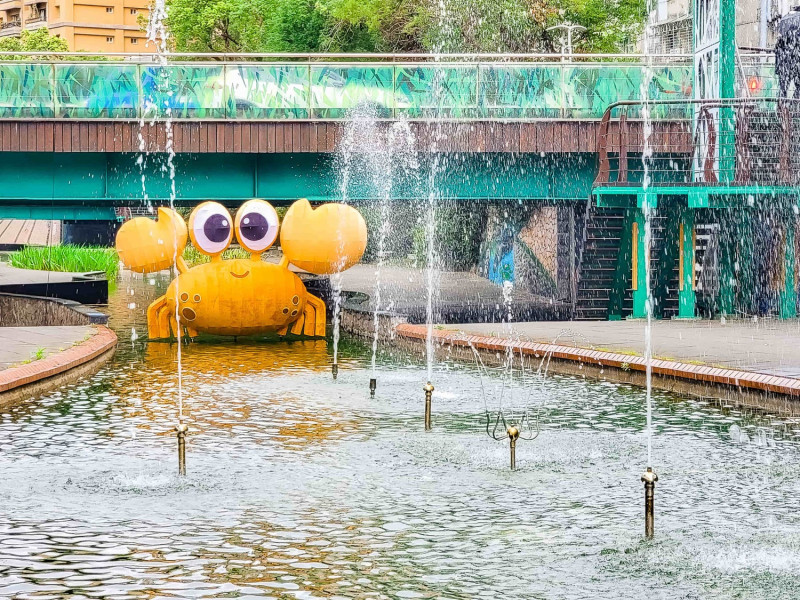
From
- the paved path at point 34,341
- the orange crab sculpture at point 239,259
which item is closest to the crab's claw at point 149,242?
the orange crab sculpture at point 239,259

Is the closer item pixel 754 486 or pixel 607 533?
pixel 607 533

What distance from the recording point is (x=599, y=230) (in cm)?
2359

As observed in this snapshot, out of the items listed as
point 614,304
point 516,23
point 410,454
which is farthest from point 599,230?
point 516,23

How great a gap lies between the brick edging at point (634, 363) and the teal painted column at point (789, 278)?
6.80 metres

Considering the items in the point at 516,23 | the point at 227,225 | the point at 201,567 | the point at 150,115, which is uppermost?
the point at 516,23

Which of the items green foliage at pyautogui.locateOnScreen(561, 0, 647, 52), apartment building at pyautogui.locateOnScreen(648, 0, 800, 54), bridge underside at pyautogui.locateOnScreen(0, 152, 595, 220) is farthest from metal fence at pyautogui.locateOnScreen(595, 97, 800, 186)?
apartment building at pyautogui.locateOnScreen(648, 0, 800, 54)

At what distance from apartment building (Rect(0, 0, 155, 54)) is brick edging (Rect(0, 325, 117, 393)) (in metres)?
89.8

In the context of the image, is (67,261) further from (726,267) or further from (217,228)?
(726,267)

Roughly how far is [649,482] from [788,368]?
707cm

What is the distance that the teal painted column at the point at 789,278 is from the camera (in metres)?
22.7

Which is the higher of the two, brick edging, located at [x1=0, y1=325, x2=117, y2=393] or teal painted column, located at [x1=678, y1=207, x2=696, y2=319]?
teal painted column, located at [x1=678, y1=207, x2=696, y2=319]

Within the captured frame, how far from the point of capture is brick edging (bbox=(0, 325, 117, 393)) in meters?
13.8

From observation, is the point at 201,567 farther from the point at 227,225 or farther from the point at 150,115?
the point at 150,115

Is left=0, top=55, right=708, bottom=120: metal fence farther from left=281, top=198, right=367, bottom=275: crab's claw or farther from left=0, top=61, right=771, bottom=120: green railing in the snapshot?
left=281, top=198, right=367, bottom=275: crab's claw
